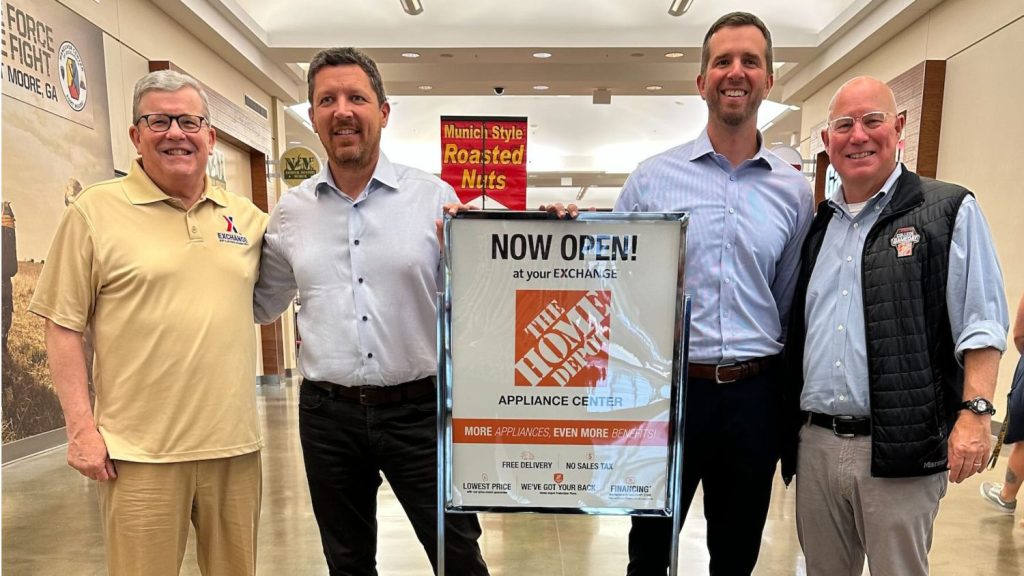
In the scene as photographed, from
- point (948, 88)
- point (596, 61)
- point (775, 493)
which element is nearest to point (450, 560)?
point (775, 493)

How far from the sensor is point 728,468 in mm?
1818

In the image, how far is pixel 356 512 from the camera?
6.29ft

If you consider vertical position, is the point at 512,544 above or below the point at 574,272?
below

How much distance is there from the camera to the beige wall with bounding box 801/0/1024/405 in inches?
204

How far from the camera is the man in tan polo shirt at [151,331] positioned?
1.67m

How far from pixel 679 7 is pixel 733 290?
623cm

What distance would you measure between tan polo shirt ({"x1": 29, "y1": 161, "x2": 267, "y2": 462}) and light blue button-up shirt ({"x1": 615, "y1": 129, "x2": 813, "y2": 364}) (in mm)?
1405

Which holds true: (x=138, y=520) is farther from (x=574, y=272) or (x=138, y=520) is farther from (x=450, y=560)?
(x=574, y=272)

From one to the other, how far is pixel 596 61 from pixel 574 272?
7687 mm

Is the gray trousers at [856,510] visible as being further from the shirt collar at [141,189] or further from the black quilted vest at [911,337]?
the shirt collar at [141,189]

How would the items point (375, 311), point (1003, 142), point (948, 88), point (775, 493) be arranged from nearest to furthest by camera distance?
point (375, 311) → point (775, 493) → point (1003, 142) → point (948, 88)

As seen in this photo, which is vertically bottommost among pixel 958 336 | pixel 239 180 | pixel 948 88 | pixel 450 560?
pixel 450 560

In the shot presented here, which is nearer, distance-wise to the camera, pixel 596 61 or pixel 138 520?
pixel 138 520

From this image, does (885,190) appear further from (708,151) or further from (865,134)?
(708,151)
